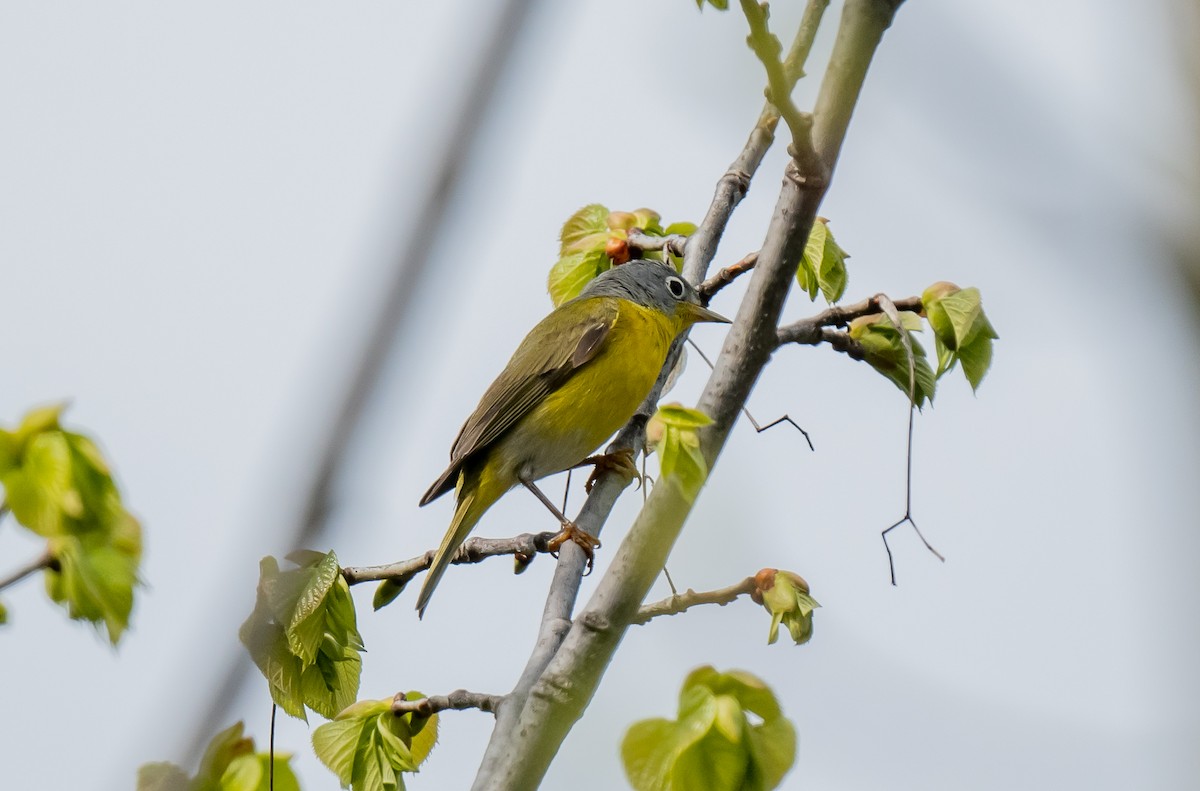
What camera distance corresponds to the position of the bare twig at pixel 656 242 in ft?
16.0

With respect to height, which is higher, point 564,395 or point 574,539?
point 564,395

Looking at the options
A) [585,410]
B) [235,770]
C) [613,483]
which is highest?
[585,410]

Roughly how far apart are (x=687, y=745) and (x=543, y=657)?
90 centimetres

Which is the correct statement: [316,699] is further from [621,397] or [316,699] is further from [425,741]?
[621,397]

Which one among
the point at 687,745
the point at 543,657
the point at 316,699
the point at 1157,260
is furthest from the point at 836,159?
the point at 316,699

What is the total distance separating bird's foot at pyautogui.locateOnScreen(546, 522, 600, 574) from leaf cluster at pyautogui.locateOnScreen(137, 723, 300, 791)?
1554 millimetres

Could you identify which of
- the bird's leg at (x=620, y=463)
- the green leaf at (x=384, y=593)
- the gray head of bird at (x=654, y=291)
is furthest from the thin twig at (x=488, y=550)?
the gray head of bird at (x=654, y=291)

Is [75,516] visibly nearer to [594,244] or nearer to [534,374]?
[594,244]

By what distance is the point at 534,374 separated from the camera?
20.4 feet

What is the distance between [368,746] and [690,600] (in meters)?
1.01

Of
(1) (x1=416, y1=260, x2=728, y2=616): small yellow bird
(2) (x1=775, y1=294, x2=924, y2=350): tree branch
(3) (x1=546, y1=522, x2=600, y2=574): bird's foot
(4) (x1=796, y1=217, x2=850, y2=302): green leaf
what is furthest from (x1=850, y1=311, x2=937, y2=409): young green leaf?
(1) (x1=416, y1=260, x2=728, y2=616): small yellow bird

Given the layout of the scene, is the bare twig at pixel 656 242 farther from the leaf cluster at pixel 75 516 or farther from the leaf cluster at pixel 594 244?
the leaf cluster at pixel 75 516

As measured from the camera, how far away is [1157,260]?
1629 millimetres

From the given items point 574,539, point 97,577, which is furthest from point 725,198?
point 97,577
